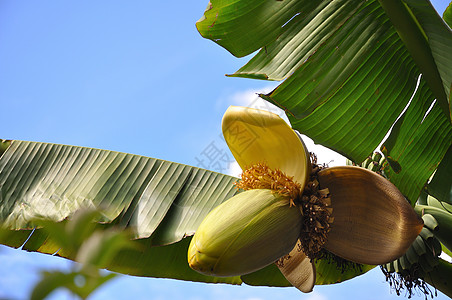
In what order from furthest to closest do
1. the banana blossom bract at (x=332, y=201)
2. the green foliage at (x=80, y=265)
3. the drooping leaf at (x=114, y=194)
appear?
the drooping leaf at (x=114, y=194) < the banana blossom bract at (x=332, y=201) < the green foliage at (x=80, y=265)

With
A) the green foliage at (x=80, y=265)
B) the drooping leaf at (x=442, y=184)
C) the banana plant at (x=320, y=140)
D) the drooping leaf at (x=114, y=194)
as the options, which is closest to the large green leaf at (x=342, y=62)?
the banana plant at (x=320, y=140)

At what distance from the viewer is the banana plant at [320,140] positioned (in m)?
1.09

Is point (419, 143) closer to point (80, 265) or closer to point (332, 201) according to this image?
point (332, 201)

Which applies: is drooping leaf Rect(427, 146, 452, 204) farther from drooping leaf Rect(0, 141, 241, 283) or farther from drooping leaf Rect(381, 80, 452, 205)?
drooping leaf Rect(0, 141, 241, 283)

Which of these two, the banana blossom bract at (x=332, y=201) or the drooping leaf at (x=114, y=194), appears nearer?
the banana blossom bract at (x=332, y=201)

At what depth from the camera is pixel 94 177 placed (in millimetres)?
1523

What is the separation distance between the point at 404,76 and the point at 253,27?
473 mm

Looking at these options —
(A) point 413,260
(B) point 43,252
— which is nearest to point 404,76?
(A) point 413,260

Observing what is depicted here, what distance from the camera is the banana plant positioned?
3.58ft

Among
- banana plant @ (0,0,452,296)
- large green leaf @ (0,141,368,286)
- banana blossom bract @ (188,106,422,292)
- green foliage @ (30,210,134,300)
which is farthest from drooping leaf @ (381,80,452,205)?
green foliage @ (30,210,134,300)

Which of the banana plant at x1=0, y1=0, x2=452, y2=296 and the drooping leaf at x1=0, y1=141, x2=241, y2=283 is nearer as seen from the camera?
the banana plant at x1=0, y1=0, x2=452, y2=296

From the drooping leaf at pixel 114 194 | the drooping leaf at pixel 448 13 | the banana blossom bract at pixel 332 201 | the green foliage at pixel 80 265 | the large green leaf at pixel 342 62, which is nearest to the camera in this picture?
the green foliage at pixel 80 265

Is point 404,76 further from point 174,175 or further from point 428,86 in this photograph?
point 174,175

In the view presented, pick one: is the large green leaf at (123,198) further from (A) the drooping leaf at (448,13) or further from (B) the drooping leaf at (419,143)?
(A) the drooping leaf at (448,13)
